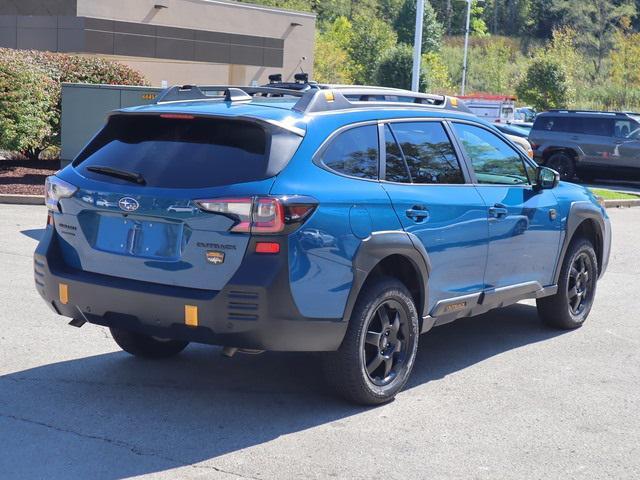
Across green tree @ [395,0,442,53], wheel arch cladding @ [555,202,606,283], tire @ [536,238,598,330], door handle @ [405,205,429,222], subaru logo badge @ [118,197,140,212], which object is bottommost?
tire @ [536,238,598,330]

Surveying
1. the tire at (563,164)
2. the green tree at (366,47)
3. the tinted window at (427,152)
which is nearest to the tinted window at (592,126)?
the tire at (563,164)

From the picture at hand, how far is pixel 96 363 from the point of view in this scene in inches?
264

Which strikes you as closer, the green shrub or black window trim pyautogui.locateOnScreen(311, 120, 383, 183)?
black window trim pyautogui.locateOnScreen(311, 120, 383, 183)

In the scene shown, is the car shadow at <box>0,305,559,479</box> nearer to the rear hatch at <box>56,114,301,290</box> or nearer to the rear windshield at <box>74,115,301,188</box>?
the rear hatch at <box>56,114,301,290</box>

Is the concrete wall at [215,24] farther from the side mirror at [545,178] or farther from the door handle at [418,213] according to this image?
the door handle at [418,213]

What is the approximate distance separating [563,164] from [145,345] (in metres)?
21.0

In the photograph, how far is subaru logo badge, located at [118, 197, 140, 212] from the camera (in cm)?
544

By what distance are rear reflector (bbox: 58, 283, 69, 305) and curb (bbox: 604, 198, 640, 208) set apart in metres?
16.2

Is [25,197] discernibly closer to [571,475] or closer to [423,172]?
[423,172]

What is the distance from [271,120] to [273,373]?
77.3 inches

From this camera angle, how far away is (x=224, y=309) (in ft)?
17.0

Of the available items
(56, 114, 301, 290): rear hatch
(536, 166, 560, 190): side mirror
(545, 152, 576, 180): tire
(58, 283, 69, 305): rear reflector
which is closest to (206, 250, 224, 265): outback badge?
(56, 114, 301, 290): rear hatch

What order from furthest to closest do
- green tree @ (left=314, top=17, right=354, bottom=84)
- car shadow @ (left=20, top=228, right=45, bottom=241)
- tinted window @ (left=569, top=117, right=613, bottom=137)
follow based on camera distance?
green tree @ (left=314, top=17, right=354, bottom=84) → tinted window @ (left=569, top=117, right=613, bottom=137) → car shadow @ (left=20, top=228, right=45, bottom=241)

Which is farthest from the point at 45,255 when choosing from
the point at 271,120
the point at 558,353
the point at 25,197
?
the point at 25,197
